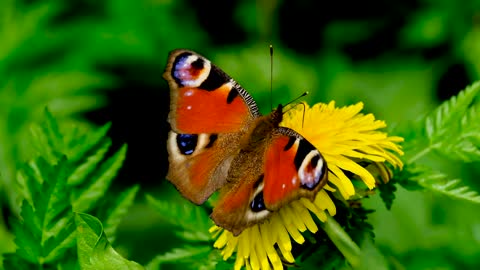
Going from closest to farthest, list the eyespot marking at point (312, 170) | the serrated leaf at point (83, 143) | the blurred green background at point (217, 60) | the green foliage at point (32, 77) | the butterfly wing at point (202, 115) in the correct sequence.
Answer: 1. the eyespot marking at point (312, 170)
2. the butterfly wing at point (202, 115)
3. the serrated leaf at point (83, 143)
4. the green foliage at point (32, 77)
5. the blurred green background at point (217, 60)

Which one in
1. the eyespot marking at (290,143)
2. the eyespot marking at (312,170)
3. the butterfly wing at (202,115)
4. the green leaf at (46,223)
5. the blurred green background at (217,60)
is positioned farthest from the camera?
the blurred green background at (217,60)

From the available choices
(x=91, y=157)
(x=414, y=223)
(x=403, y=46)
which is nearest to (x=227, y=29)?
(x=403, y=46)

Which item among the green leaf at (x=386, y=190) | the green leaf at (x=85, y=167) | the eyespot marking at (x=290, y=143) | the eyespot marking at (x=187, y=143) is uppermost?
the eyespot marking at (x=290, y=143)

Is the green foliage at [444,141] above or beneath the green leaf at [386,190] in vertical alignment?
above

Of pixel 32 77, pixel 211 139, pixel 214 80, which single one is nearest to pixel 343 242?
pixel 211 139

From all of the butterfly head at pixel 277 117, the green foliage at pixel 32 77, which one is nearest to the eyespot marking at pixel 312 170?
the butterfly head at pixel 277 117

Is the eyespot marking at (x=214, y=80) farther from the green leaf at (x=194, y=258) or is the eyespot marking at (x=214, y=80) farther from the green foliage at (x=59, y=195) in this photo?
the green leaf at (x=194, y=258)

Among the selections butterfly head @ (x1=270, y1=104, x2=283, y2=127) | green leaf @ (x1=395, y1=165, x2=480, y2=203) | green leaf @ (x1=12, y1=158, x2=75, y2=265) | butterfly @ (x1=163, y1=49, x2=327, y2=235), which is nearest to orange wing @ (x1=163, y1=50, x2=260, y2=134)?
butterfly @ (x1=163, y1=49, x2=327, y2=235)
